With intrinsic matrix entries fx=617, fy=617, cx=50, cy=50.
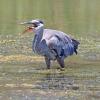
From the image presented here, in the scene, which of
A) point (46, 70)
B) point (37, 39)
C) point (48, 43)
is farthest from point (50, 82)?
point (37, 39)

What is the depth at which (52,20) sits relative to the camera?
29250 millimetres

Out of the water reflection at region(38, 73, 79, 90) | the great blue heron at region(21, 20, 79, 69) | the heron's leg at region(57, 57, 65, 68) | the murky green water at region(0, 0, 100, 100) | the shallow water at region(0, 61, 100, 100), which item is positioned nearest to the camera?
the shallow water at region(0, 61, 100, 100)

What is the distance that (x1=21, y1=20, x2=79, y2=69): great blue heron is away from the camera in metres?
14.7

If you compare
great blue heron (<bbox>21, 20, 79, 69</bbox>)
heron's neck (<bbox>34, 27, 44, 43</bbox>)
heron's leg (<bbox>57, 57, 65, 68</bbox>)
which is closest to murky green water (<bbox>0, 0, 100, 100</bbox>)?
heron's leg (<bbox>57, 57, 65, 68</bbox>)

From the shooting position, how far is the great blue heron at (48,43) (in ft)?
48.1

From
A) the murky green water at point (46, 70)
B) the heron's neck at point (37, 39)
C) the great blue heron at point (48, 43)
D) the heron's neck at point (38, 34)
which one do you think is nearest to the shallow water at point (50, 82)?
the murky green water at point (46, 70)

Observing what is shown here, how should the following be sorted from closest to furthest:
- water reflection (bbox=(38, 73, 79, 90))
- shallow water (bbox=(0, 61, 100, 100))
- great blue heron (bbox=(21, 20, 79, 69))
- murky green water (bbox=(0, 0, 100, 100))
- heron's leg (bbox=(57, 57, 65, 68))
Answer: shallow water (bbox=(0, 61, 100, 100)) < murky green water (bbox=(0, 0, 100, 100)) < water reflection (bbox=(38, 73, 79, 90)) < great blue heron (bbox=(21, 20, 79, 69)) < heron's leg (bbox=(57, 57, 65, 68))

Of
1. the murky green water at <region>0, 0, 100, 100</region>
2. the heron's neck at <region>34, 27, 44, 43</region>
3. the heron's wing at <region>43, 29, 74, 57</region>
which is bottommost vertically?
the murky green water at <region>0, 0, 100, 100</region>

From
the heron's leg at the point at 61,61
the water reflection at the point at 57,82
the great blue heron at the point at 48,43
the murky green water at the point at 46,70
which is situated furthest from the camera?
the heron's leg at the point at 61,61

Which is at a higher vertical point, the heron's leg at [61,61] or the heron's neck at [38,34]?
the heron's neck at [38,34]

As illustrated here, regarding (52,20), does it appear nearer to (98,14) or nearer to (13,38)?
(98,14)

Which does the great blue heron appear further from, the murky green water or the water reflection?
the water reflection

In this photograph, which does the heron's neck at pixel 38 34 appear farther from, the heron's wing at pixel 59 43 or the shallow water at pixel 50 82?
the shallow water at pixel 50 82

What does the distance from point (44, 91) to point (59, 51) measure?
9.53 ft
